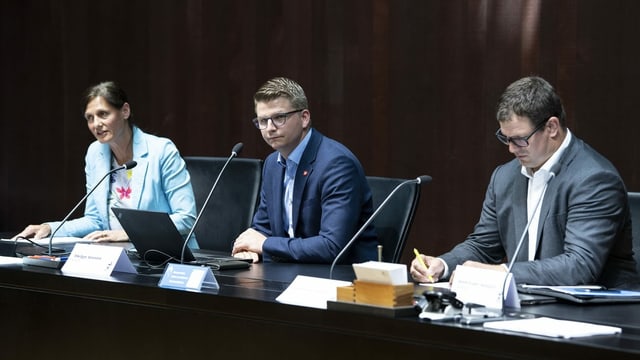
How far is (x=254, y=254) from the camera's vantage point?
11.5 feet

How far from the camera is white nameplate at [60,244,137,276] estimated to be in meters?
3.08

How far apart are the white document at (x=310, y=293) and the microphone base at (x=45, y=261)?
0.91 metres

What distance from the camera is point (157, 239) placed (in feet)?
10.6

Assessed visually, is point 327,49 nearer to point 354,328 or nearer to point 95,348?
point 95,348

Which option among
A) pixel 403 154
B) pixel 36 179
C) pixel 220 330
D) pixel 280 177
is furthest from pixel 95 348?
pixel 36 179

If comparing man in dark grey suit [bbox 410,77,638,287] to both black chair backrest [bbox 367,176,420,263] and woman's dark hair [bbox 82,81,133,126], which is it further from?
woman's dark hair [bbox 82,81,133,126]

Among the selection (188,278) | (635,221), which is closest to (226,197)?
(188,278)

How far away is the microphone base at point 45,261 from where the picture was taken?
320 centimetres

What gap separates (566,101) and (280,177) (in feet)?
4.91

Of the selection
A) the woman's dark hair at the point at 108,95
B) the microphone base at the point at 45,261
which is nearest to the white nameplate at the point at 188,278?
the microphone base at the point at 45,261

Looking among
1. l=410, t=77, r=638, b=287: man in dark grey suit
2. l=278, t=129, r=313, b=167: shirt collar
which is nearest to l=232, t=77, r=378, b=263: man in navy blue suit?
l=278, t=129, r=313, b=167: shirt collar

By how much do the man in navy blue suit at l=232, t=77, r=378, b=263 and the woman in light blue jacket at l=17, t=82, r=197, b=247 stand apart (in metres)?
0.53

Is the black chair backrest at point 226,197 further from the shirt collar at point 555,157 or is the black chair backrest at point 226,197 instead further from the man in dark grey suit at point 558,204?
the shirt collar at point 555,157

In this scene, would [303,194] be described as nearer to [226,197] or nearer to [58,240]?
[226,197]
